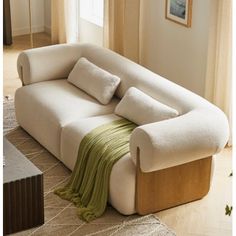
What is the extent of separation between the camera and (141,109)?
15.7ft

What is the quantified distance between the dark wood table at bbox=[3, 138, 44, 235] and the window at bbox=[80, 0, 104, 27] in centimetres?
366

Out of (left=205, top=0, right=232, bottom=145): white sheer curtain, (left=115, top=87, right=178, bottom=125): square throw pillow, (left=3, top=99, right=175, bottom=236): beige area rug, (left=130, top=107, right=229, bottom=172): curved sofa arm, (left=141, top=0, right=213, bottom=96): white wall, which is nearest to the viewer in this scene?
(left=130, top=107, right=229, bottom=172): curved sofa arm

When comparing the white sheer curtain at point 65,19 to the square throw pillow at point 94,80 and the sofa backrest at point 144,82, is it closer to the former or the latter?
the sofa backrest at point 144,82

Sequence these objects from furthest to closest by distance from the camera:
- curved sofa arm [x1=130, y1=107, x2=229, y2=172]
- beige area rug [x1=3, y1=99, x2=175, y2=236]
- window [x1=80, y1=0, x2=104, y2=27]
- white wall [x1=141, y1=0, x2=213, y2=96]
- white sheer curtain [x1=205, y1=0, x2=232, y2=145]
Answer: window [x1=80, y1=0, x2=104, y2=27] < white wall [x1=141, y1=0, x2=213, y2=96] < white sheer curtain [x1=205, y1=0, x2=232, y2=145] < beige area rug [x1=3, y1=99, x2=175, y2=236] < curved sofa arm [x1=130, y1=107, x2=229, y2=172]

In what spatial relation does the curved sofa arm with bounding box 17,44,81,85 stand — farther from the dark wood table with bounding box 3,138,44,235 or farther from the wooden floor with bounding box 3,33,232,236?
the wooden floor with bounding box 3,33,232,236

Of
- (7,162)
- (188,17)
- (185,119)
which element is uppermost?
(188,17)

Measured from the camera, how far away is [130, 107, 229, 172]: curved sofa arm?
4188mm

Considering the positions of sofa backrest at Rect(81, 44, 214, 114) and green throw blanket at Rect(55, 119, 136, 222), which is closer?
Answer: green throw blanket at Rect(55, 119, 136, 222)

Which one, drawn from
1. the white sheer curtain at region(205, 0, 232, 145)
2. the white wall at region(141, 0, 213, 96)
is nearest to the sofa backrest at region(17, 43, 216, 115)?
the white sheer curtain at region(205, 0, 232, 145)

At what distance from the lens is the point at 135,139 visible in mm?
4266

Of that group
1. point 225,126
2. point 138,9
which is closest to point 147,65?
point 138,9

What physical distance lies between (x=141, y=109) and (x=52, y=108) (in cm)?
81

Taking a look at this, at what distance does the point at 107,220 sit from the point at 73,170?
0.56m

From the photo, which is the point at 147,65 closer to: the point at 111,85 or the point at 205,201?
the point at 111,85
